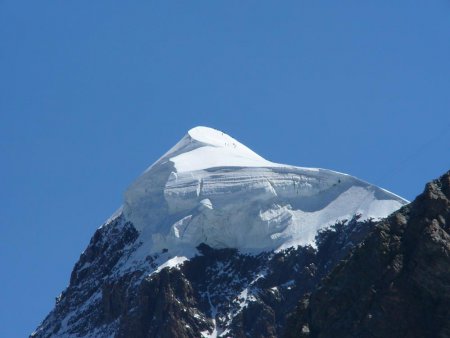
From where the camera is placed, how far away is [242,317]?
195 metres

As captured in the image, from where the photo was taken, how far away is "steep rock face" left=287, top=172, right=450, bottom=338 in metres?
127

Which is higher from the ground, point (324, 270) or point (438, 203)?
point (324, 270)

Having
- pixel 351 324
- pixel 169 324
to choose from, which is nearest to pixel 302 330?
pixel 351 324

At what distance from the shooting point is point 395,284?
129 m

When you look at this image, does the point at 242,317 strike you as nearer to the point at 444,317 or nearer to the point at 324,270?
the point at 324,270

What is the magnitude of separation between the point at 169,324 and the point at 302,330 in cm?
6422

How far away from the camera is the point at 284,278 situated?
197 m

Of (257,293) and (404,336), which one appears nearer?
(404,336)

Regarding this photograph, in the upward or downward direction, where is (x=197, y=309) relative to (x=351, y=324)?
upward

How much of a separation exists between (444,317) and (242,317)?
70.3 meters

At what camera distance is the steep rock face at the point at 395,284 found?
416 ft

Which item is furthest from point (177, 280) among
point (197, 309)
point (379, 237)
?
point (379, 237)

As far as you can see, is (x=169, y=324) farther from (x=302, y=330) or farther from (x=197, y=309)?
(x=302, y=330)

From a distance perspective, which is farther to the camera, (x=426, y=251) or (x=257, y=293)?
(x=257, y=293)
